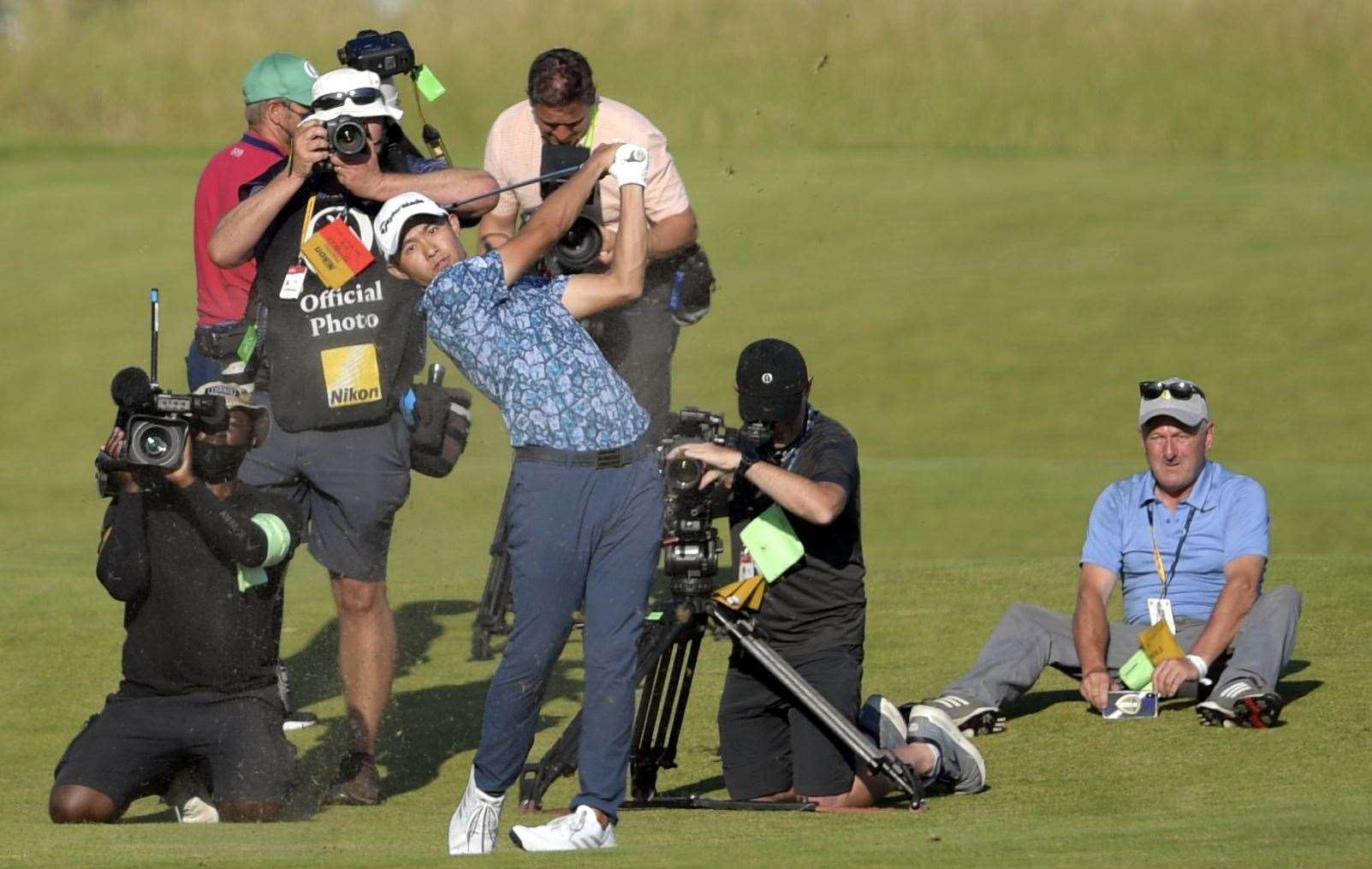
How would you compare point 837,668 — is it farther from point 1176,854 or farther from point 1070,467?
point 1070,467

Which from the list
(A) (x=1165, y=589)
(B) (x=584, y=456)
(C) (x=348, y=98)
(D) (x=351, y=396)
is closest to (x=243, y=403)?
(D) (x=351, y=396)

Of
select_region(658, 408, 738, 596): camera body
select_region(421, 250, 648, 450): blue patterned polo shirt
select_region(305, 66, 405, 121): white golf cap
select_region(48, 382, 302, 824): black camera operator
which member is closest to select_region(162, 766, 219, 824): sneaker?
select_region(48, 382, 302, 824): black camera operator

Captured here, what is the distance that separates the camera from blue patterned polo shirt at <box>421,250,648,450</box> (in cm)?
579

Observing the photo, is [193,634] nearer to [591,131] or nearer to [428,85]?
[591,131]

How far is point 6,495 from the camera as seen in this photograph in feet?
48.2

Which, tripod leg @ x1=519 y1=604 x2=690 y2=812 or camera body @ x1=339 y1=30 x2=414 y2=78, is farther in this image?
camera body @ x1=339 y1=30 x2=414 y2=78

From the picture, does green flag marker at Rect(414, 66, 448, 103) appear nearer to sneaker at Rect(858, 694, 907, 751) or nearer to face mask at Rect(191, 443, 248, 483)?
face mask at Rect(191, 443, 248, 483)

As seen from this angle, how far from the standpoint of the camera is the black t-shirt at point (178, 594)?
655cm

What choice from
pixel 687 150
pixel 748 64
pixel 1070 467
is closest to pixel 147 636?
pixel 1070 467

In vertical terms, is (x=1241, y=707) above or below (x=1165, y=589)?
below

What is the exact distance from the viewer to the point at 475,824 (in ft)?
18.9

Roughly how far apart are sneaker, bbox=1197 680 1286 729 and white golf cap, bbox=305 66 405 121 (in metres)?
3.18

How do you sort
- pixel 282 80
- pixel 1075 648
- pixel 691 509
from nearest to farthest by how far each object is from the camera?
pixel 691 509
pixel 1075 648
pixel 282 80

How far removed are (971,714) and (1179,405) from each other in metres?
1.28
